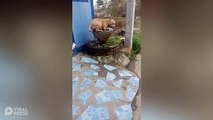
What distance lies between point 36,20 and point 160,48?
1624mm

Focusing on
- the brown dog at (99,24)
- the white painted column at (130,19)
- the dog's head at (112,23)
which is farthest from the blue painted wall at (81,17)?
the white painted column at (130,19)

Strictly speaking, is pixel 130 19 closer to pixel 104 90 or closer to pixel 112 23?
pixel 112 23

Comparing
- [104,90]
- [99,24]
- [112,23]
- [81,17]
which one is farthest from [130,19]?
[104,90]

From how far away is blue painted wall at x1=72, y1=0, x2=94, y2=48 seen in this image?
2.84 metres

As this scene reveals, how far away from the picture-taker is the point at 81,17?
112 inches

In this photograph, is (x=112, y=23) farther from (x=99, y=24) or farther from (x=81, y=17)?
(x=81, y=17)

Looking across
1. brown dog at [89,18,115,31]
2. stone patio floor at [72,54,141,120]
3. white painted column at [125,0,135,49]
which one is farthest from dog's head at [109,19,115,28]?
stone patio floor at [72,54,141,120]

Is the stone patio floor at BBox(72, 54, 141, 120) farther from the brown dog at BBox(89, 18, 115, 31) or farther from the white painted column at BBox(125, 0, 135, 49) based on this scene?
the brown dog at BBox(89, 18, 115, 31)

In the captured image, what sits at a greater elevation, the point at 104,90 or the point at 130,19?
the point at 130,19

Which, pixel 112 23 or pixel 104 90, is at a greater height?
pixel 112 23

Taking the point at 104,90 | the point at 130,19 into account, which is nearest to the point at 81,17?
the point at 130,19

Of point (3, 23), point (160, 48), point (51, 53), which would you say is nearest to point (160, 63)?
point (160, 48)

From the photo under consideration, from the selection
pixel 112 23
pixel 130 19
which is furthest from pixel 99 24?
pixel 130 19

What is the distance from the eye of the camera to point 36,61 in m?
2.94
